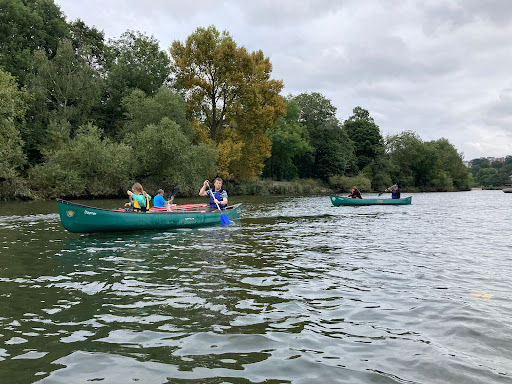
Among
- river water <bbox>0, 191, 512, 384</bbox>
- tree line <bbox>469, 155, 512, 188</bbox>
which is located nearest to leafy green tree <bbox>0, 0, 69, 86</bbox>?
river water <bbox>0, 191, 512, 384</bbox>

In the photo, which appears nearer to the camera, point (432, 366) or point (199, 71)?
point (432, 366)

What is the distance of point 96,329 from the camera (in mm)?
4418

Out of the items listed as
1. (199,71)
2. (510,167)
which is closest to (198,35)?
(199,71)

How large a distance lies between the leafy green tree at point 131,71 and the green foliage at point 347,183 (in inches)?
1242

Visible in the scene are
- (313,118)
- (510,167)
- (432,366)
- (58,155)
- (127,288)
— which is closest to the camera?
(432,366)

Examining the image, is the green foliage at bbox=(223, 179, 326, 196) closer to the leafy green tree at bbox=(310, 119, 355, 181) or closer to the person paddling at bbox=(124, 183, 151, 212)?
the leafy green tree at bbox=(310, 119, 355, 181)

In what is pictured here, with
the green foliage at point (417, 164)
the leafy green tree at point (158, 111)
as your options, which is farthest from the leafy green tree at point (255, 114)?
the green foliage at point (417, 164)

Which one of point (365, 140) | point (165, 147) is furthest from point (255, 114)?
point (365, 140)

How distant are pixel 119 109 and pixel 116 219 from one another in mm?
A: 30030

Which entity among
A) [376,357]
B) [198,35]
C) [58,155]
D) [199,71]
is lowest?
[376,357]

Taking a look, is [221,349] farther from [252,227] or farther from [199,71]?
[199,71]

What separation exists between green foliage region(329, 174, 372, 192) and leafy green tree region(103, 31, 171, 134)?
103 ft

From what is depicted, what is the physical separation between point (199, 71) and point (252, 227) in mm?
27880

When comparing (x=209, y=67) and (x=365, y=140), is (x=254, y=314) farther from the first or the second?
(x=365, y=140)
